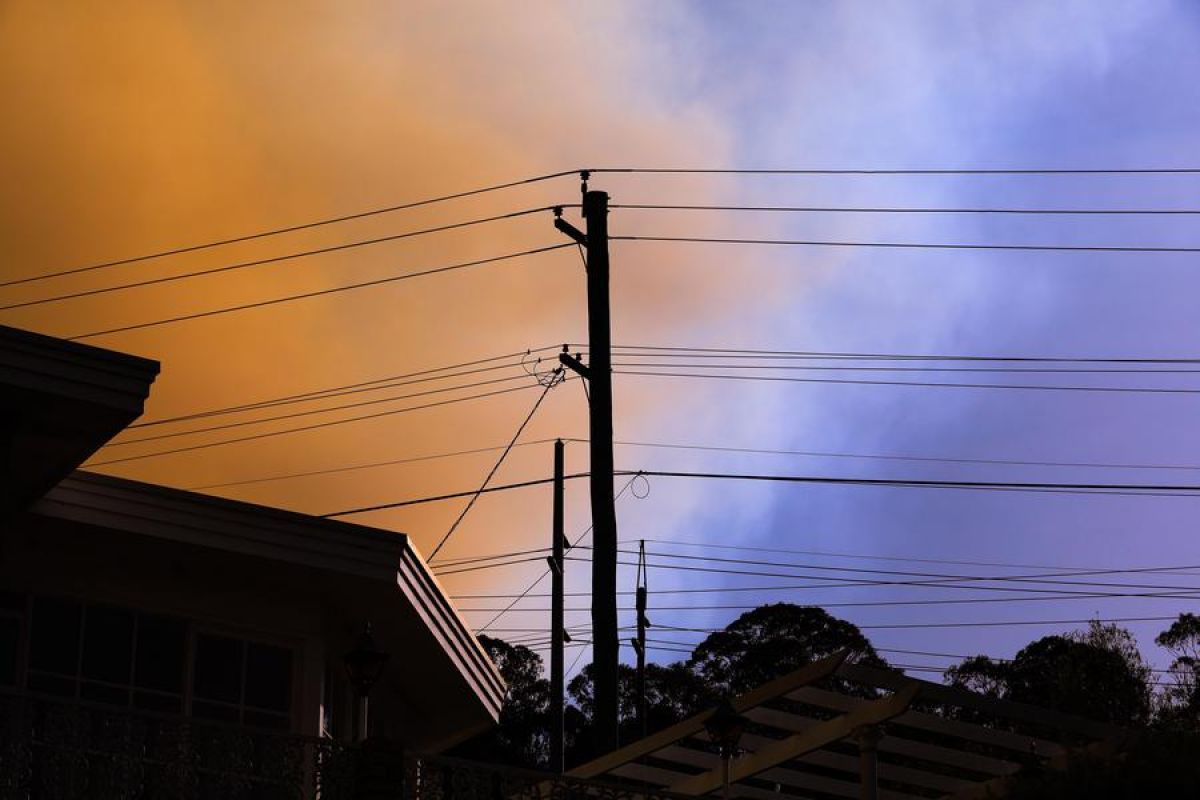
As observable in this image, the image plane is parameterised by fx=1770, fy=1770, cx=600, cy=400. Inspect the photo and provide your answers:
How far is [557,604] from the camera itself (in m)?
35.0

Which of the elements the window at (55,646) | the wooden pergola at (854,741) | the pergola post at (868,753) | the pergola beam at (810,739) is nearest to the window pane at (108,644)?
the window at (55,646)

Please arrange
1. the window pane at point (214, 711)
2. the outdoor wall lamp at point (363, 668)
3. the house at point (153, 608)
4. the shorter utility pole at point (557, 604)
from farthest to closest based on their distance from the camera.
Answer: the shorter utility pole at point (557, 604) < the window pane at point (214, 711) < the outdoor wall lamp at point (363, 668) < the house at point (153, 608)

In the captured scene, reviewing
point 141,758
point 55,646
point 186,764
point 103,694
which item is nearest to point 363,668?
point 186,764

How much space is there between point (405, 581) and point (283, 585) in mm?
1178

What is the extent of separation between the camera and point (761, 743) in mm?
18719

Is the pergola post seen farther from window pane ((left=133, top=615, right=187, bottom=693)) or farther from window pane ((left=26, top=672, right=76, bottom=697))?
window pane ((left=26, top=672, right=76, bottom=697))

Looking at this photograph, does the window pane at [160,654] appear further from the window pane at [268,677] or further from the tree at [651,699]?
the tree at [651,699]

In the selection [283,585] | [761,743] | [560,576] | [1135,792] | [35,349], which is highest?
[560,576]

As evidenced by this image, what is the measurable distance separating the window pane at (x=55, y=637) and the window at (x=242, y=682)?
1168 millimetres

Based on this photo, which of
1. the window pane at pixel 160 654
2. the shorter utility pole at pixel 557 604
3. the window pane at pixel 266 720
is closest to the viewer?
the window pane at pixel 160 654

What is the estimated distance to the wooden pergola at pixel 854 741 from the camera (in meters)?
16.5

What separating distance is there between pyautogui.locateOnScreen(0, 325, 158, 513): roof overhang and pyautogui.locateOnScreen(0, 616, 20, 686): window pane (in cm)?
116

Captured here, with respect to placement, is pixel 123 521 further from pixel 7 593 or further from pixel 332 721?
pixel 332 721

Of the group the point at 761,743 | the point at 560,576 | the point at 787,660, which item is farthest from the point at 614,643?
the point at 787,660
